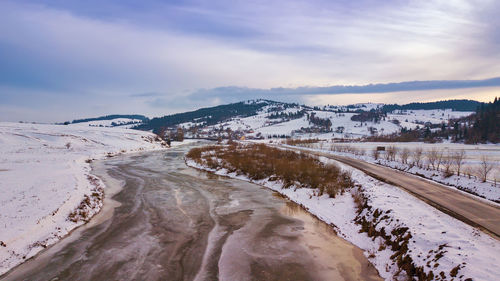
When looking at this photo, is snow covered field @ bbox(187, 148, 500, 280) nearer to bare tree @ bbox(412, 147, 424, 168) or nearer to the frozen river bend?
the frozen river bend

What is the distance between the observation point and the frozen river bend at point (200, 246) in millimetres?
10555

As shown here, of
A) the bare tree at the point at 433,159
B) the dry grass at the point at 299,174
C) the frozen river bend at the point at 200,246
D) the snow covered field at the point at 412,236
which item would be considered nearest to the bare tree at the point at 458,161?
Answer: the bare tree at the point at 433,159

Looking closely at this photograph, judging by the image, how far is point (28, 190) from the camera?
794 inches

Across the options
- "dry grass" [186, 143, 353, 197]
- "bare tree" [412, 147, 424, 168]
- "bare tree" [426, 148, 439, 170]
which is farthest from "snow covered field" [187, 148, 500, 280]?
"bare tree" [412, 147, 424, 168]

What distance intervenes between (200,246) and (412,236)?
960 cm

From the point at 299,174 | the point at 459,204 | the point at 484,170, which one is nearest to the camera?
the point at 459,204

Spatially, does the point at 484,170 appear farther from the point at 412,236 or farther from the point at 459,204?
the point at 412,236

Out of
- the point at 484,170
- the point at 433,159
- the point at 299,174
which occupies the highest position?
the point at 433,159

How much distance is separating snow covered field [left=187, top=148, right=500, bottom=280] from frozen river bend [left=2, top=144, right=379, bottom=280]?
2.98 feet

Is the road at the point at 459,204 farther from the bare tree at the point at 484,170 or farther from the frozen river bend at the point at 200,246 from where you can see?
the frozen river bend at the point at 200,246

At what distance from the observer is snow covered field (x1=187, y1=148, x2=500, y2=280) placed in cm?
880

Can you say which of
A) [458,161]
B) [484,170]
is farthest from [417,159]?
[484,170]

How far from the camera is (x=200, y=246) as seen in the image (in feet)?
43.3

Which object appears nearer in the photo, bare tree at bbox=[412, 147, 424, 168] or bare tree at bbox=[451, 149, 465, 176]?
bare tree at bbox=[451, 149, 465, 176]
